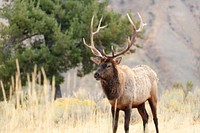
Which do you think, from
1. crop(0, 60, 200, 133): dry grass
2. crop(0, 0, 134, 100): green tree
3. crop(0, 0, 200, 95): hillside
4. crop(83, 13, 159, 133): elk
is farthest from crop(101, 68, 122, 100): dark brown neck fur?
crop(0, 0, 200, 95): hillside

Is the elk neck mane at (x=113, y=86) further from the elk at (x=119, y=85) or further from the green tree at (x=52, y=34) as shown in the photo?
the green tree at (x=52, y=34)

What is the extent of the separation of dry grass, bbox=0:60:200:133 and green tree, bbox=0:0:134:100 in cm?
828

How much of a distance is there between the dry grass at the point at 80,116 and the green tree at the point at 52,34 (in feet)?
27.2

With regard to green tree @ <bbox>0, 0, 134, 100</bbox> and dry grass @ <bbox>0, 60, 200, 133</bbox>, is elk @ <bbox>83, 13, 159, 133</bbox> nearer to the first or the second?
dry grass @ <bbox>0, 60, 200, 133</bbox>

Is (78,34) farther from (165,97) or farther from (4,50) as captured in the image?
(165,97)

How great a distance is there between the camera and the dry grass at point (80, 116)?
7.46 m

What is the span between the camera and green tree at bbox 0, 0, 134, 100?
976 inches

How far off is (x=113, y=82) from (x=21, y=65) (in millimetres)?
15083

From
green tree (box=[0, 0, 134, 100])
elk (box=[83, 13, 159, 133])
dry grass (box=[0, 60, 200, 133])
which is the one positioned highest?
green tree (box=[0, 0, 134, 100])

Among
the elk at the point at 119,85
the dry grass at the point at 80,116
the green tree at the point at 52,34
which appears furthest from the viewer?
the green tree at the point at 52,34

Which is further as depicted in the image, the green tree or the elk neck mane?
the green tree

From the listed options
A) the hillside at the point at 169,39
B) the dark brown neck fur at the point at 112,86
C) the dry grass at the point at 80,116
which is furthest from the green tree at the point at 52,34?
the hillside at the point at 169,39

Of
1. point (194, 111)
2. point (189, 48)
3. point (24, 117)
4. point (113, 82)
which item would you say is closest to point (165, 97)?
point (194, 111)

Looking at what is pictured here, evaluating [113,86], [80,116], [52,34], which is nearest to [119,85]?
[113,86]
